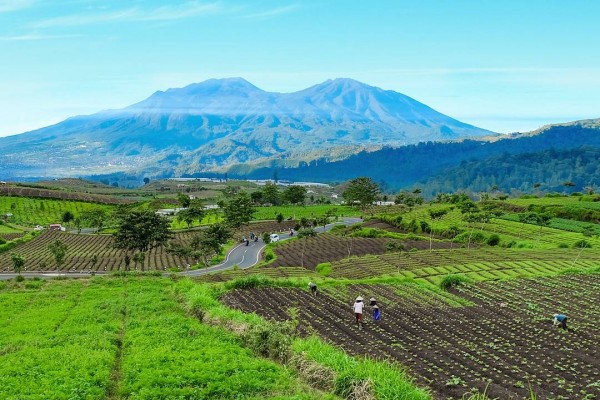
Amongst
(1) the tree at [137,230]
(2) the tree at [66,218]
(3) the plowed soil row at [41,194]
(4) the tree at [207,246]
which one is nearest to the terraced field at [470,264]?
(4) the tree at [207,246]

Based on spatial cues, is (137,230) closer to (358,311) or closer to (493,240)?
(358,311)

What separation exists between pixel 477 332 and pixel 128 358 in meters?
15.3

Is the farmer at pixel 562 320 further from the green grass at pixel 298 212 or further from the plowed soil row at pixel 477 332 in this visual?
the green grass at pixel 298 212

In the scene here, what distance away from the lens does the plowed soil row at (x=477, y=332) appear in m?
17.9

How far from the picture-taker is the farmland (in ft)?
56.2

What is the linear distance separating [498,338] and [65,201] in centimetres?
16339

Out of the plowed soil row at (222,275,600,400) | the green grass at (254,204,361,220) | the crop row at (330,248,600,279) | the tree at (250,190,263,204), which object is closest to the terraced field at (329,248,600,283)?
the crop row at (330,248,600,279)

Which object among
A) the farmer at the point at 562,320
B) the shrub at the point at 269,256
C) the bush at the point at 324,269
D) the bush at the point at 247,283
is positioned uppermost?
the farmer at the point at 562,320

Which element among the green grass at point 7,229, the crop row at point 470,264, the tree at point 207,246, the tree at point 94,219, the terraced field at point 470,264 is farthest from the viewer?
the tree at point 94,219

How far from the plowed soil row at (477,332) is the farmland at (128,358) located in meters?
4.32

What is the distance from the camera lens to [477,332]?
24359 mm

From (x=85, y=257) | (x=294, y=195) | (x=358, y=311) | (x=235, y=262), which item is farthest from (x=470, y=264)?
(x=294, y=195)

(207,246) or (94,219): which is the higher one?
(207,246)

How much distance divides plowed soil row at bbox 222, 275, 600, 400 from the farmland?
14.2ft
